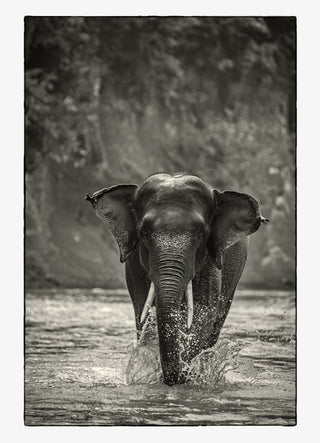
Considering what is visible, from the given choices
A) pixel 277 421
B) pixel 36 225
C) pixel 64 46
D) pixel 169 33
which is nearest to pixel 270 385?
pixel 277 421

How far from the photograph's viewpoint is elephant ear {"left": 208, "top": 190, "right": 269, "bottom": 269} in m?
6.41

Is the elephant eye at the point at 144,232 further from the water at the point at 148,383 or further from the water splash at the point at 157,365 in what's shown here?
the water at the point at 148,383

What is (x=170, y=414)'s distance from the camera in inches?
232

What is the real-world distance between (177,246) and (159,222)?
0.16 metres

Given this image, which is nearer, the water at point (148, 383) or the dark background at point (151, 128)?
the water at point (148, 383)

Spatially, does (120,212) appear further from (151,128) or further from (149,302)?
(151,128)

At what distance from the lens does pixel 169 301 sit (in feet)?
19.4

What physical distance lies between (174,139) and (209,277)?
10.7 m

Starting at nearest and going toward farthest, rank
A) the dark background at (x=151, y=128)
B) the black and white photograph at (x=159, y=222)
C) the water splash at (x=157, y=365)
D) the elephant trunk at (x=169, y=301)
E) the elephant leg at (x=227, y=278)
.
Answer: the elephant trunk at (x=169, y=301) < the black and white photograph at (x=159, y=222) < the water splash at (x=157, y=365) < the elephant leg at (x=227, y=278) < the dark background at (x=151, y=128)

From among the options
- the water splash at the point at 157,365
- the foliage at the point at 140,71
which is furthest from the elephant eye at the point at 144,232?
the foliage at the point at 140,71

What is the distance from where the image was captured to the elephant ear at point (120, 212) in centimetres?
646

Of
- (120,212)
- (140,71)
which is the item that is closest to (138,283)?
(120,212)

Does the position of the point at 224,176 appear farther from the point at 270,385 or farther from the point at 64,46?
the point at 270,385

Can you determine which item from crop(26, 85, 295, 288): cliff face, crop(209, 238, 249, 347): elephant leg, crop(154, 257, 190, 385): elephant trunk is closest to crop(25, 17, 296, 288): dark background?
crop(26, 85, 295, 288): cliff face
